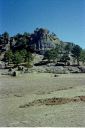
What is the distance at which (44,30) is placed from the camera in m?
199

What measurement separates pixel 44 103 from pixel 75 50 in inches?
5007

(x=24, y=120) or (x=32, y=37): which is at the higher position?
(x=32, y=37)

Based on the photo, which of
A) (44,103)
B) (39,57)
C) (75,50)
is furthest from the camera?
(39,57)

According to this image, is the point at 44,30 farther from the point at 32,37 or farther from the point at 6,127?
the point at 6,127

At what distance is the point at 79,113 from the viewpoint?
21.3 m

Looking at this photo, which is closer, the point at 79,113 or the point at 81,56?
the point at 79,113

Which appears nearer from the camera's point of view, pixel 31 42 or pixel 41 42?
pixel 41 42

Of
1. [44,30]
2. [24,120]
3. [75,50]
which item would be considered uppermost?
[44,30]

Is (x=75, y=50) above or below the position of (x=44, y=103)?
above

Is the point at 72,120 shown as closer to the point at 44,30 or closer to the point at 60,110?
the point at 60,110

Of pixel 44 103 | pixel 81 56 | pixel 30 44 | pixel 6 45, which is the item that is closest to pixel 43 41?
pixel 30 44

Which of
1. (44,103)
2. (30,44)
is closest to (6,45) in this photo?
(30,44)

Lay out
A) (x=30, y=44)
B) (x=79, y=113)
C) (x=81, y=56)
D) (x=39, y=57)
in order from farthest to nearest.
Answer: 1. (x=30, y=44)
2. (x=39, y=57)
3. (x=81, y=56)
4. (x=79, y=113)

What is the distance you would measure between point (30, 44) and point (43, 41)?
348 inches
